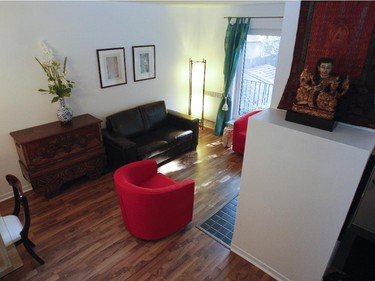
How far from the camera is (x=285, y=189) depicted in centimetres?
219

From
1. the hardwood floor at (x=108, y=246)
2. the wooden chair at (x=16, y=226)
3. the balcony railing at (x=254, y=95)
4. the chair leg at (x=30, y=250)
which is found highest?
the balcony railing at (x=254, y=95)

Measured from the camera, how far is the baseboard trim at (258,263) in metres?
2.52

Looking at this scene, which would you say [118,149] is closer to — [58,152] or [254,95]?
[58,152]

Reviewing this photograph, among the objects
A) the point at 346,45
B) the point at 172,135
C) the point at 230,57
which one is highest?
the point at 346,45

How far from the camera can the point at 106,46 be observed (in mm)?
4027

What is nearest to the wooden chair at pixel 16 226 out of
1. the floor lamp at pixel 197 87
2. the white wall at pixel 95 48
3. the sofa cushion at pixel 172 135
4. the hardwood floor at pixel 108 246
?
the hardwood floor at pixel 108 246

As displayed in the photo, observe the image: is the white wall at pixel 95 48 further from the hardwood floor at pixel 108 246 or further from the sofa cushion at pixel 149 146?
the hardwood floor at pixel 108 246

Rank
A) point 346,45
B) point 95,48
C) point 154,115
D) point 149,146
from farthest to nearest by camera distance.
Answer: point 154,115 → point 149,146 → point 95,48 → point 346,45

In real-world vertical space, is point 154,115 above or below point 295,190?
below

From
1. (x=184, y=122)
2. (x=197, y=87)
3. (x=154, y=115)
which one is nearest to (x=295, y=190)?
(x=184, y=122)

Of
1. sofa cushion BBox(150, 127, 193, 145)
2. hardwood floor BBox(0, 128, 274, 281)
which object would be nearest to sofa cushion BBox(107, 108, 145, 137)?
sofa cushion BBox(150, 127, 193, 145)

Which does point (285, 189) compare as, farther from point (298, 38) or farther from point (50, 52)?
point (50, 52)

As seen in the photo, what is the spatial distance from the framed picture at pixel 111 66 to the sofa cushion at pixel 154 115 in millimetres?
658

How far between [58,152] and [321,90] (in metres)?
3.21
